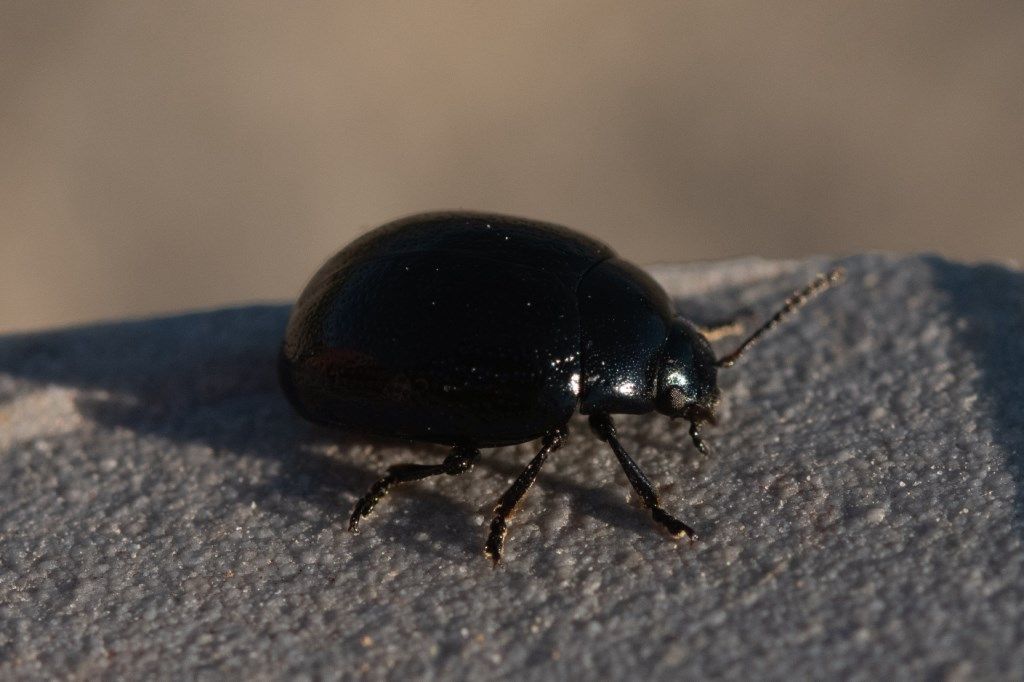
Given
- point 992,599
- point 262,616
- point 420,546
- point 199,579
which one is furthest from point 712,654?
point 199,579

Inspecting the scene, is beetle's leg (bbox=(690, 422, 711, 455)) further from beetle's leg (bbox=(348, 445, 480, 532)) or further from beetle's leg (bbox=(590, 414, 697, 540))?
beetle's leg (bbox=(348, 445, 480, 532))

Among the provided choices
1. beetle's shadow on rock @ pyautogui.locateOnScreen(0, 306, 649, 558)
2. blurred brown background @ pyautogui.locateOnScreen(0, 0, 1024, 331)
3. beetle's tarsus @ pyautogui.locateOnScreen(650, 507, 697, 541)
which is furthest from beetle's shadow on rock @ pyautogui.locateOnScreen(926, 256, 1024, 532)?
blurred brown background @ pyautogui.locateOnScreen(0, 0, 1024, 331)

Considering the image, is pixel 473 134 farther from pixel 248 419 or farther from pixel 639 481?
pixel 639 481

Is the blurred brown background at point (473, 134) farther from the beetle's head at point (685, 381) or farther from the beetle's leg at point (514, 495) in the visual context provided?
the beetle's leg at point (514, 495)

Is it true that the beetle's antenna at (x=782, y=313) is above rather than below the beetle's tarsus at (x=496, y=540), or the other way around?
above

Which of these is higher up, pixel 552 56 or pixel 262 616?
pixel 552 56

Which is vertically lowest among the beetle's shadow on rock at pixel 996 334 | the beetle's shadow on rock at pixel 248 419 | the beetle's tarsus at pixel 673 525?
the beetle's shadow on rock at pixel 248 419

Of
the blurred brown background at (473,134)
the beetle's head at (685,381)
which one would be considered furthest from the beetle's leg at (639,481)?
the blurred brown background at (473,134)

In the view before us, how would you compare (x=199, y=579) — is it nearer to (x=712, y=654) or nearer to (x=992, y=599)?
(x=712, y=654)
